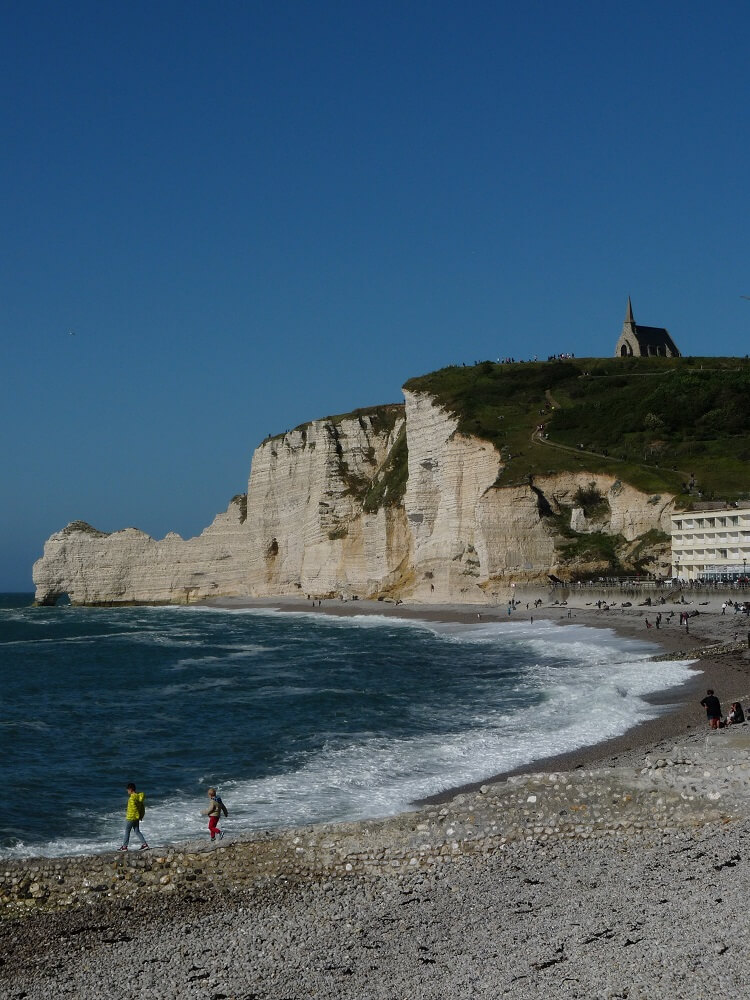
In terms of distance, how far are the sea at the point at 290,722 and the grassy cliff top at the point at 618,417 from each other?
17467mm

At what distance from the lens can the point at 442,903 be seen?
1094 cm

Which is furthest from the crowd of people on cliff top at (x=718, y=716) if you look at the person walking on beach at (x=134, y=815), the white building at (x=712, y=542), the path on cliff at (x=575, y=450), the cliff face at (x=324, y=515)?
the cliff face at (x=324, y=515)

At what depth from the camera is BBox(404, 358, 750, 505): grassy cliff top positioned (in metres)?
64.2

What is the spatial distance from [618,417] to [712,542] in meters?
24.2

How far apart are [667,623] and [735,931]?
3803 centimetres

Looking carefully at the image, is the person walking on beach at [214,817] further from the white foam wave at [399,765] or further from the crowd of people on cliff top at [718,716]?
the crowd of people on cliff top at [718,716]

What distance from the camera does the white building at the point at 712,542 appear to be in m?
52.8

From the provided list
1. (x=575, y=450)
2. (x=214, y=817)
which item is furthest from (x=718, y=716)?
(x=575, y=450)

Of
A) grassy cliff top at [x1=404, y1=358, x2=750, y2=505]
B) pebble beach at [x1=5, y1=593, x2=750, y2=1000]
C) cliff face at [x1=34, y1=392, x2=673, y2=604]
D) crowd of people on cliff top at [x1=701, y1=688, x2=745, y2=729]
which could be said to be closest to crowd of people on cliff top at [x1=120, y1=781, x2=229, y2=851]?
pebble beach at [x1=5, y1=593, x2=750, y2=1000]

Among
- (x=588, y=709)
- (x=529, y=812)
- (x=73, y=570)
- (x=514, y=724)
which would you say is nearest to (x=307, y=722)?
(x=514, y=724)

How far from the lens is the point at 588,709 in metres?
25.1

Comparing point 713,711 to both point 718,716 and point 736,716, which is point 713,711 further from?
point 736,716

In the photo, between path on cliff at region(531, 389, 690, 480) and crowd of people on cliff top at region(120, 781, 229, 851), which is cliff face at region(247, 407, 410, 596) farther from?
crowd of people on cliff top at region(120, 781, 229, 851)

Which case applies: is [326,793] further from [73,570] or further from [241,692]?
[73,570]
